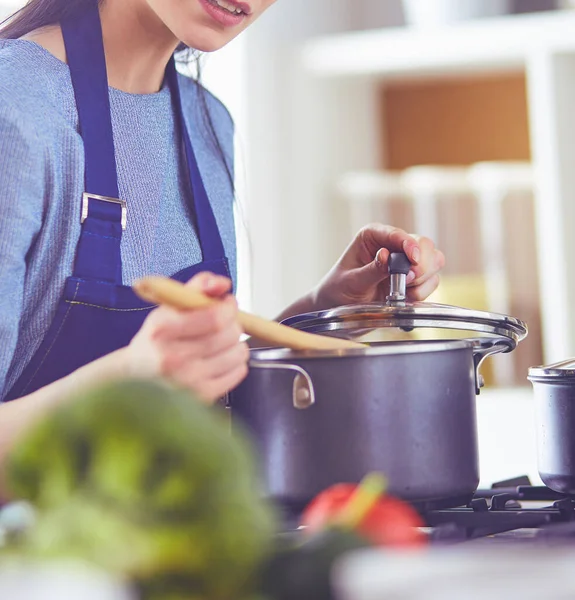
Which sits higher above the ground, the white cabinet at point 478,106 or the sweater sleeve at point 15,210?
the white cabinet at point 478,106

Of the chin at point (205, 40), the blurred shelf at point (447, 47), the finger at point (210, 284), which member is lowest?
the finger at point (210, 284)

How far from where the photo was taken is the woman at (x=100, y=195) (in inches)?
39.7

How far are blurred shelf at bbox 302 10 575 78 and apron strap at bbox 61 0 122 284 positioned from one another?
169 centimetres

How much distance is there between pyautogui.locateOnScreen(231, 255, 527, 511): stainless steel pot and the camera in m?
0.77

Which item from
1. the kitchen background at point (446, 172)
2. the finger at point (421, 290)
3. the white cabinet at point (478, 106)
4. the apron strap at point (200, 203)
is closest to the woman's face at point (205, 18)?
the apron strap at point (200, 203)

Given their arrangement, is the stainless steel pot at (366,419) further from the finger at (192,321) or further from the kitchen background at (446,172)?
the kitchen background at (446,172)

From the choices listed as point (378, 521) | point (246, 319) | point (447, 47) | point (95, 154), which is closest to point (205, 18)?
point (95, 154)

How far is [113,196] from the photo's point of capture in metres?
1.13

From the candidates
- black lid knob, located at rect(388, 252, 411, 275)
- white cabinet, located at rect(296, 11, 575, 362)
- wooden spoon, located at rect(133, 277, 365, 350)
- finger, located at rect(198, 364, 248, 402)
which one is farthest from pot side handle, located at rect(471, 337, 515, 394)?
white cabinet, located at rect(296, 11, 575, 362)

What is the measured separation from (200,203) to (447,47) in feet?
5.45

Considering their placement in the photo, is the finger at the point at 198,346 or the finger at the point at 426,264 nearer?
the finger at the point at 198,346

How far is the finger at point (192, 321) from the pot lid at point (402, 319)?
32 centimetres

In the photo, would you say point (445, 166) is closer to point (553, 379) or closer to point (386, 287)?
point (386, 287)

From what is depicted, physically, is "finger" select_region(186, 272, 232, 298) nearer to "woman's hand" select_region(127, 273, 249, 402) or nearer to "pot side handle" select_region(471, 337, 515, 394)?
"woman's hand" select_region(127, 273, 249, 402)
